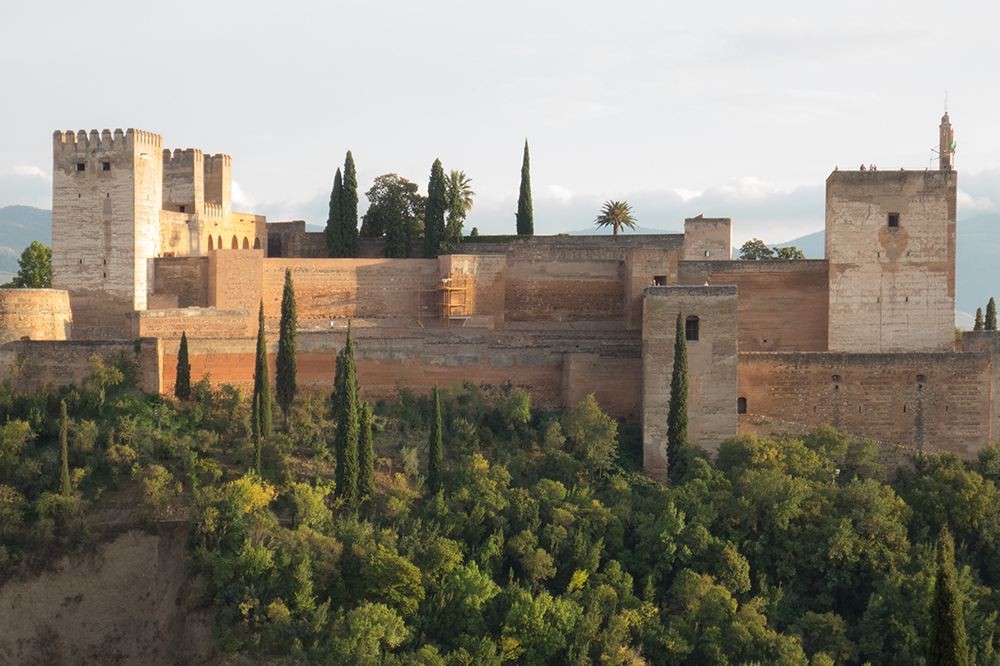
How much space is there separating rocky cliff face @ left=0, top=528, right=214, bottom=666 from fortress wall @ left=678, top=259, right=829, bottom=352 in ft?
44.0

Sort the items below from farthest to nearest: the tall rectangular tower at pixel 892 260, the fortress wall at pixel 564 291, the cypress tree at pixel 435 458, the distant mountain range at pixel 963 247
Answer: the distant mountain range at pixel 963 247 → the fortress wall at pixel 564 291 → the tall rectangular tower at pixel 892 260 → the cypress tree at pixel 435 458

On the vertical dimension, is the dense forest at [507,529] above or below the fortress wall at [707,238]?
below

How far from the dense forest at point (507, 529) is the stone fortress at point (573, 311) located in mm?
850

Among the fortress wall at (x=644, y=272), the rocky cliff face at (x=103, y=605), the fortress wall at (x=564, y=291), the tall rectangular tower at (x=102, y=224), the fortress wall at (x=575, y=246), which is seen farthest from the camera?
the fortress wall at (x=575, y=246)

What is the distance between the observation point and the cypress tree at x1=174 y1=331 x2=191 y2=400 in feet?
79.4

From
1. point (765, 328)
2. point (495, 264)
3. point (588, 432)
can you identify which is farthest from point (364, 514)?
point (765, 328)

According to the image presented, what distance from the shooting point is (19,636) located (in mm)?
21156

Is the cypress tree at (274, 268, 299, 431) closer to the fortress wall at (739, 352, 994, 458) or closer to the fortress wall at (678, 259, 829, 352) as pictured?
the fortress wall at (739, 352, 994, 458)

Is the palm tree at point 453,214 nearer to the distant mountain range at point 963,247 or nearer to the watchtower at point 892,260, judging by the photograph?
the watchtower at point 892,260

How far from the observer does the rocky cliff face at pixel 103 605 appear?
20.9 m

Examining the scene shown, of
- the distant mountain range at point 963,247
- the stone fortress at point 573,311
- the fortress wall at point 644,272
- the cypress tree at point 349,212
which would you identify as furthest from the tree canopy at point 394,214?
the distant mountain range at point 963,247

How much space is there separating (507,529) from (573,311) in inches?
324

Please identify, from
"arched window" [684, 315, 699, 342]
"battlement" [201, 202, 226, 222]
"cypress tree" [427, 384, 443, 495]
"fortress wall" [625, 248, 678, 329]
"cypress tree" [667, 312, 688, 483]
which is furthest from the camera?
"battlement" [201, 202, 226, 222]

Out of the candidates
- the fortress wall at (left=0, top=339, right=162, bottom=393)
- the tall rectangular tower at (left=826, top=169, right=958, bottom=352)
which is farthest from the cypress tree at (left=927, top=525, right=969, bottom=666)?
the fortress wall at (left=0, top=339, right=162, bottom=393)
